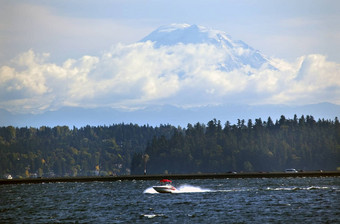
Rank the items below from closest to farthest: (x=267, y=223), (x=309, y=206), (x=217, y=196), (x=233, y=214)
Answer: (x=267, y=223)
(x=233, y=214)
(x=309, y=206)
(x=217, y=196)

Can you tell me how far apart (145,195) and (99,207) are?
35.8 m

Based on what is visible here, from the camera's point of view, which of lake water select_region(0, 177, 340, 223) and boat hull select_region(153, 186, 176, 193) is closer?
lake water select_region(0, 177, 340, 223)

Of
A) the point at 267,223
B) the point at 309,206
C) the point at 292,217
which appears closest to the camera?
the point at 267,223

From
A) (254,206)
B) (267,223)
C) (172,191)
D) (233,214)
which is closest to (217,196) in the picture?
(172,191)

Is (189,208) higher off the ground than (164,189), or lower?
lower

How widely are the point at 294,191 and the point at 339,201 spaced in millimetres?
37899

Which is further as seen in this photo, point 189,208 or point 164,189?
point 164,189

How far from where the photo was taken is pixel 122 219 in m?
118

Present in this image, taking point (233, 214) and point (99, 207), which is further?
point (99, 207)

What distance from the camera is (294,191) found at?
594ft

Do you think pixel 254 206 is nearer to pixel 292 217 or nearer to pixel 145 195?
pixel 292 217

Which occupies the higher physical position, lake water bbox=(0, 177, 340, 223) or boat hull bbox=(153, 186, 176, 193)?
boat hull bbox=(153, 186, 176, 193)

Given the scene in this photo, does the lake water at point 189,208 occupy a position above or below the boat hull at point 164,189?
below

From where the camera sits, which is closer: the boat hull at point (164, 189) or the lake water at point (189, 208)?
the lake water at point (189, 208)
